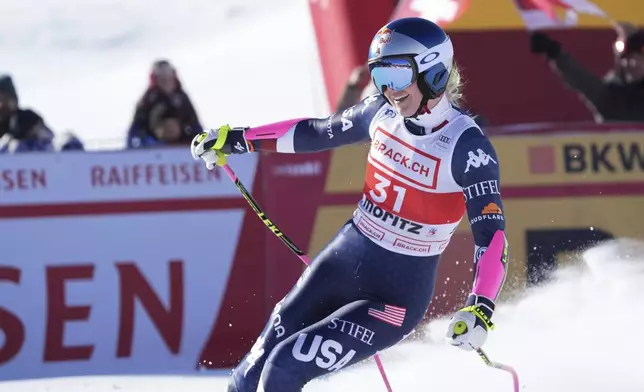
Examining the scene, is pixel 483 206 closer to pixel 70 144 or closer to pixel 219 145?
pixel 219 145

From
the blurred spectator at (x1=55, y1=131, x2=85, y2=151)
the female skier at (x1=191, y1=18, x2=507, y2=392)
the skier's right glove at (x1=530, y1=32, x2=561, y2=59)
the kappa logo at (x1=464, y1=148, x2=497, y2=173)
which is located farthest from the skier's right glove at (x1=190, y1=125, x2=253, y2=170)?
the skier's right glove at (x1=530, y1=32, x2=561, y2=59)

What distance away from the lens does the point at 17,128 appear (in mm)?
9180

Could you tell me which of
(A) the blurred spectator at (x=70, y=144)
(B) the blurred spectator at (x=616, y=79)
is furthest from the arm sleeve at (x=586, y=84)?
(A) the blurred spectator at (x=70, y=144)

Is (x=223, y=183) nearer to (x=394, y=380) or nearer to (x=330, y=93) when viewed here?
(x=394, y=380)

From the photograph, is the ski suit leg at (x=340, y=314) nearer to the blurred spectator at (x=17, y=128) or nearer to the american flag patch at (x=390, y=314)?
the american flag patch at (x=390, y=314)

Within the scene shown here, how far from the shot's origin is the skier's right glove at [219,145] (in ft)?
20.3

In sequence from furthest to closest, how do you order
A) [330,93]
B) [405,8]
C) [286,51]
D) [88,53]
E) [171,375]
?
[88,53], [286,51], [330,93], [405,8], [171,375]

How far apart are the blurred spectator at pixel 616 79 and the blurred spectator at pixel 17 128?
Answer: 388 cm

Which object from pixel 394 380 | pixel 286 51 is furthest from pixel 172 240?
pixel 286 51

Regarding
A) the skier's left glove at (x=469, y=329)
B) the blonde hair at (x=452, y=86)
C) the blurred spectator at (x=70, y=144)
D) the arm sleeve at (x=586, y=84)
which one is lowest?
the arm sleeve at (x=586, y=84)

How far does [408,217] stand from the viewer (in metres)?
5.56

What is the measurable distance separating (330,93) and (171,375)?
3.79 meters

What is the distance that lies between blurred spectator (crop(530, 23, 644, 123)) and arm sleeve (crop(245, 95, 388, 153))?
403cm

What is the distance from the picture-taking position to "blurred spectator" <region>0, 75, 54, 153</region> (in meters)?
8.90
